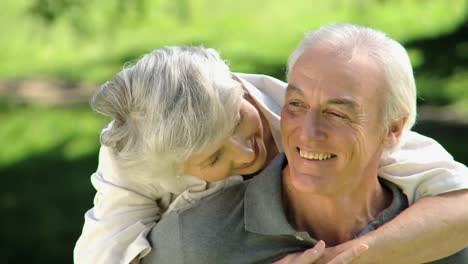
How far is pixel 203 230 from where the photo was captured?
10.1 feet

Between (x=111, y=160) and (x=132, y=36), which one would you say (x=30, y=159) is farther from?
(x=111, y=160)

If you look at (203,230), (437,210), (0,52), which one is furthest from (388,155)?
(0,52)

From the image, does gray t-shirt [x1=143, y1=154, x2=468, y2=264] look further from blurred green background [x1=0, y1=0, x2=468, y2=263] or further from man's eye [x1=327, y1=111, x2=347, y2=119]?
blurred green background [x1=0, y1=0, x2=468, y2=263]

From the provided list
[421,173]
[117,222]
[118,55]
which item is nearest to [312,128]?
[421,173]

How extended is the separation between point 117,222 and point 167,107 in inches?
16.9

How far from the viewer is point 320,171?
2.97 metres

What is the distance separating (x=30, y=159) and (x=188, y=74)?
15.0 feet

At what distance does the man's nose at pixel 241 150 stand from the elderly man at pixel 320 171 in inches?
3.6

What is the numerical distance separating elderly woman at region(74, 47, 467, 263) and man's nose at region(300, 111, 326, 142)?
219 millimetres

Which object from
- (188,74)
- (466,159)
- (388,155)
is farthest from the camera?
(466,159)

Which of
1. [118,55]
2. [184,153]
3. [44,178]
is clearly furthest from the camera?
[118,55]

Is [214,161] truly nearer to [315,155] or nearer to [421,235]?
[315,155]

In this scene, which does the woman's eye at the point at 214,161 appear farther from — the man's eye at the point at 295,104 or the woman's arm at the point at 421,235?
the woman's arm at the point at 421,235

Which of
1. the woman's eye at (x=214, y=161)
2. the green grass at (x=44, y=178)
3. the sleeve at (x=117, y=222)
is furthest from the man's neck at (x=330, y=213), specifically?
the green grass at (x=44, y=178)
